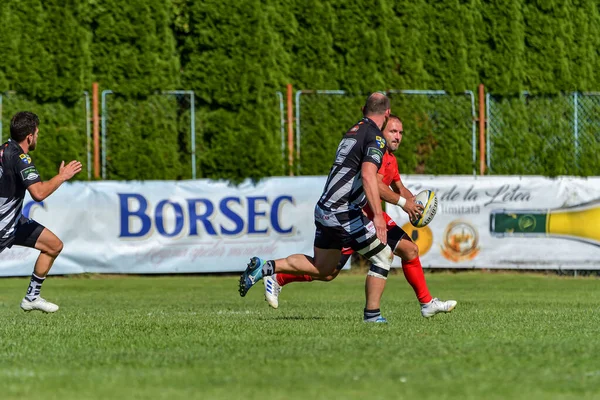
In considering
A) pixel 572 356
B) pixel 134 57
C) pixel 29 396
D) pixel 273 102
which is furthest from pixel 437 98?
pixel 29 396

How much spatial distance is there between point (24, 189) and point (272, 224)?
8.25 m

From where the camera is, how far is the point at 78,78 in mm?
20812

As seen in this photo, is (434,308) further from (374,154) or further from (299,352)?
(299,352)

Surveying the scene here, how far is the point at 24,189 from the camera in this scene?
1145 cm

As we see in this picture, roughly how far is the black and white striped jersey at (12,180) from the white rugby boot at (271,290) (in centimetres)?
248

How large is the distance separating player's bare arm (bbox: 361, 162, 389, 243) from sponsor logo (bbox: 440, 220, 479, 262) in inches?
394

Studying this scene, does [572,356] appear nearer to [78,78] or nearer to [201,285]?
[201,285]

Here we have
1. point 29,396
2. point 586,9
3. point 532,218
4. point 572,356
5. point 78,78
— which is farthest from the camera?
point 586,9

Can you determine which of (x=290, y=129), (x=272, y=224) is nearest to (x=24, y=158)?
(x=272, y=224)

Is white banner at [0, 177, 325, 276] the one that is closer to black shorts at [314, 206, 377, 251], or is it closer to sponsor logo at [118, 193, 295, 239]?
sponsor logo at [118, 193, 295, 239]

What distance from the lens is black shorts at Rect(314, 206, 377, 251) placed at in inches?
392

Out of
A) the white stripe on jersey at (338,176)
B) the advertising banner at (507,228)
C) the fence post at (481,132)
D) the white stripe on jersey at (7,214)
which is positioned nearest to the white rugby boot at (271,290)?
the white stripe on jersey at (338,176)

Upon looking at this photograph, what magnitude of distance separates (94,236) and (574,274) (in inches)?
322

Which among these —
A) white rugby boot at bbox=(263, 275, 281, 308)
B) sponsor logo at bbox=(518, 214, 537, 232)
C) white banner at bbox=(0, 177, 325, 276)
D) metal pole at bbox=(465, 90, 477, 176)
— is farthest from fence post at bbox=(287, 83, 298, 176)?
white rugby boot at bbox=(263, 275, 281, 308)
